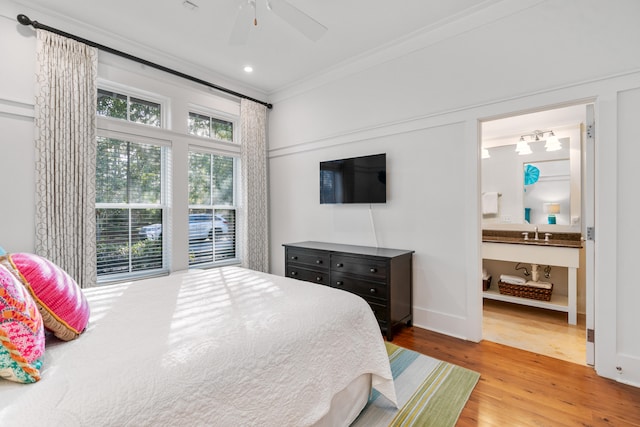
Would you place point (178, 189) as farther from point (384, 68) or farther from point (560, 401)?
point (560, 401)

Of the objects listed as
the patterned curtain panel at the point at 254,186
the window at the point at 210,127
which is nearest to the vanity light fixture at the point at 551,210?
the patterned curtain panel at the point at 254,186

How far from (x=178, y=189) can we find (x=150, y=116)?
89 centimetres

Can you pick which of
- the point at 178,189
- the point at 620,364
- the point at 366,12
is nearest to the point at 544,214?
the point at 620,364

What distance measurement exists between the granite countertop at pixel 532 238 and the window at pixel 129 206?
4.17m

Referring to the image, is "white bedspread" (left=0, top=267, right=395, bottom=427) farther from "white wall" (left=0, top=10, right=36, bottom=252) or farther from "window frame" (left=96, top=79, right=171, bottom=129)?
"window frame" (left=96, top=79, right=171, bottom=129)

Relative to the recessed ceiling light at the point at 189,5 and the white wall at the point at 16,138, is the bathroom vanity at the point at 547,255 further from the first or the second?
the white wall at the point at 16,138

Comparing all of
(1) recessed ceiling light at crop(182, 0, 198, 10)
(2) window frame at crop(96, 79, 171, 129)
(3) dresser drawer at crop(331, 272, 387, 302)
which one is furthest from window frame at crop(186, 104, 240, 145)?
(3) dresser drawer at crop(331, 272, 387, 302)

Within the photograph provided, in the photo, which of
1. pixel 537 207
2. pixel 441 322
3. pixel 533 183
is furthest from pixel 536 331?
pixel 533 183

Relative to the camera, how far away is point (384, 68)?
3.41 metres

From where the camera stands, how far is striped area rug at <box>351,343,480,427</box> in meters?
1.81

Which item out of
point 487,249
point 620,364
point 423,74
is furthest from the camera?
point 487,249

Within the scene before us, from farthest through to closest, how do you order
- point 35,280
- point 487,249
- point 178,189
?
1. point 487,249
2. point 178,189
3. point 35,280

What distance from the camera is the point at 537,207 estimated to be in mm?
4098

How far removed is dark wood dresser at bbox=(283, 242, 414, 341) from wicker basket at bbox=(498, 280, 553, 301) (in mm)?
1506
